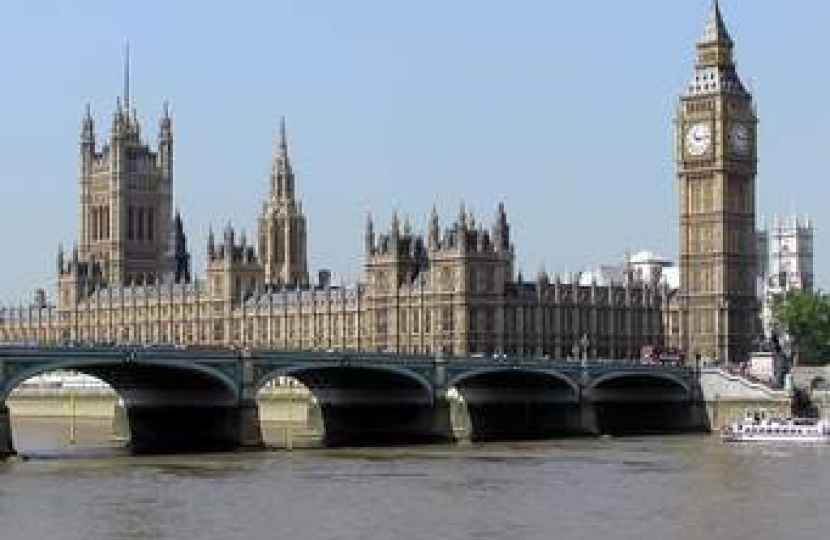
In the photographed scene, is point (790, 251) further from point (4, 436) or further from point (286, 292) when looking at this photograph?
point (4, 436)

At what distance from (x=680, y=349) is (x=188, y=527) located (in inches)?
2953

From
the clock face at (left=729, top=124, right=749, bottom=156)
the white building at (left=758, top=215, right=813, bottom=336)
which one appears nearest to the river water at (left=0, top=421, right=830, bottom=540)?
the clock face at (left=729, top=124, right=749, bottom=156)

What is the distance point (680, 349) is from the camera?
116 metres

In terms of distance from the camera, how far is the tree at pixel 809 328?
11112cm

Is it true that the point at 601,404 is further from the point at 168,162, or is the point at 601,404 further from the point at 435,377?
the point at 168,162

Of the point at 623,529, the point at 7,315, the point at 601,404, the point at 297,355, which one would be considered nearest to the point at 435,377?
the point at 297,355

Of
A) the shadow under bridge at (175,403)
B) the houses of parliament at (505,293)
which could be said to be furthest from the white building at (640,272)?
the shadow under bridge at (175,403)

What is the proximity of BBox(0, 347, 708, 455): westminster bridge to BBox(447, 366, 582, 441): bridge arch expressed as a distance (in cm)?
6

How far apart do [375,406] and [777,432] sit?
16.7m

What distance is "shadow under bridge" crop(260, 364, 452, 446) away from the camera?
7838 cm

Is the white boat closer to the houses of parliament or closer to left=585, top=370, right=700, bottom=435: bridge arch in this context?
left=585, top=370, right=700, bottom=435: bridge arch

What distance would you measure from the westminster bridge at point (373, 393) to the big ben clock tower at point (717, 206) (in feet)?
75.9

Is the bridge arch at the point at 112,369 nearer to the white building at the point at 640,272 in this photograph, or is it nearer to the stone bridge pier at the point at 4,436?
the stone bridge pier at the point at 4,436

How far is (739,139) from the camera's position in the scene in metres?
116
